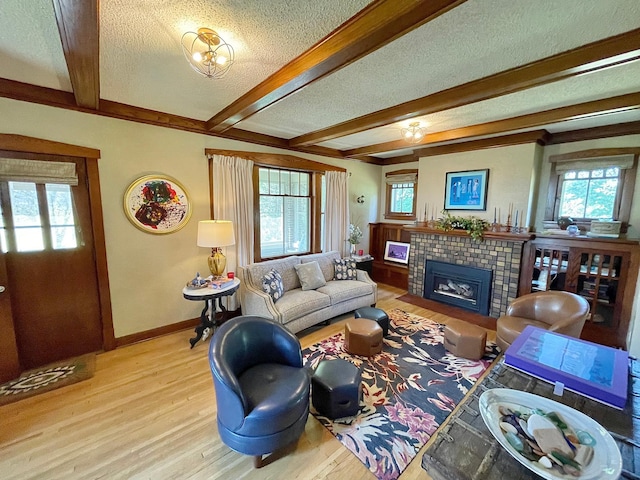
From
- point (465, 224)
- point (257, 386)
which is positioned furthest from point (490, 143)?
point (257, 386)

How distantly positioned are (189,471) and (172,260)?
7.61 ft

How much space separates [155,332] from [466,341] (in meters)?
3.69

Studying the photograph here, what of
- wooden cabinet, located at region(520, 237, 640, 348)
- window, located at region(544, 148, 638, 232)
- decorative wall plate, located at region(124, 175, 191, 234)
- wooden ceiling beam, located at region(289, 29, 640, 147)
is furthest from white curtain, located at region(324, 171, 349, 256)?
window, located at region(544, 148, 638, 232)

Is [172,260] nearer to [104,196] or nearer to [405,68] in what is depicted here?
[104,196]

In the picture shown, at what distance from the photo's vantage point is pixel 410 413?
7.03 ft

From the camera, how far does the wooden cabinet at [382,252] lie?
5.45 metres

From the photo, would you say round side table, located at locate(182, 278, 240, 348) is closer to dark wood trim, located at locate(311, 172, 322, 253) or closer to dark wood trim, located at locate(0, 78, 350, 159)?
dark wood trim, located at locate(311, 172, 322, 253)

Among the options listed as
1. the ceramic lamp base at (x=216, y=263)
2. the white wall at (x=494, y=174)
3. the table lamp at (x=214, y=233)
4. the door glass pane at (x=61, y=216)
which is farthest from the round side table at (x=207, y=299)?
the white wall at (x=494, y=174)

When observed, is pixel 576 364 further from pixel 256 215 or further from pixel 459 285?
pixel 256 215

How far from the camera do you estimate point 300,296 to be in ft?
11.6

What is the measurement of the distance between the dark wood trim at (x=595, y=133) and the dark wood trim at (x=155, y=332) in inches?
221

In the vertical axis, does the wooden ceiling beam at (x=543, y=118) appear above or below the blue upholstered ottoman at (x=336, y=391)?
above

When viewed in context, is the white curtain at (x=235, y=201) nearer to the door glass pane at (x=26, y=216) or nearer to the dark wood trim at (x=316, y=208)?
the dark wood trim at (x=316, y=208)

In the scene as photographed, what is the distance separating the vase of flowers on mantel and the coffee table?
12.6ft
